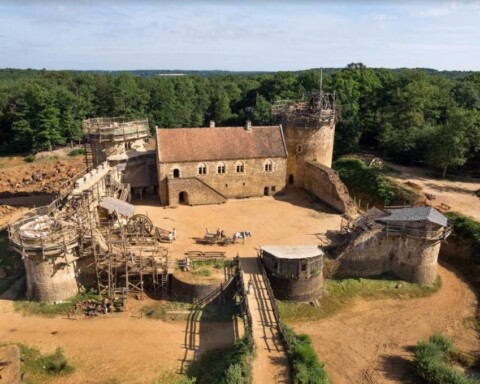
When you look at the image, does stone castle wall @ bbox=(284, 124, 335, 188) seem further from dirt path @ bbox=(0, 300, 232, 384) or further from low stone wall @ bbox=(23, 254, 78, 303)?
low stone wall @ bbox=(23, 254, 78, 303)

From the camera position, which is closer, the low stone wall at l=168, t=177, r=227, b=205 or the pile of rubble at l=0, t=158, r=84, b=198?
the low stone wall at l=168, t=177, r=227, b=205

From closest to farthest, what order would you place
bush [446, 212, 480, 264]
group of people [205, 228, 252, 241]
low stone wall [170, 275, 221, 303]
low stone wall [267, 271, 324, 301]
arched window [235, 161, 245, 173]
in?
low stone wall [170, 275, 221, 303], low stone wall [267, 271, 324, 301], bush [446, 212, 480, 264], group of people [205, 228, 252, 241], arched window [235, 161, 245, 173]

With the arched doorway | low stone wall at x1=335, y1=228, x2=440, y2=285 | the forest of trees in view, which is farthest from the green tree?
the arched doorway

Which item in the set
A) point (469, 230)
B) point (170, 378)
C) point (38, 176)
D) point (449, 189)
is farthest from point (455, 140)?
point (38, 176)

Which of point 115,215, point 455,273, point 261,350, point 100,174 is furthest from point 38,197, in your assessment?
point 455,273

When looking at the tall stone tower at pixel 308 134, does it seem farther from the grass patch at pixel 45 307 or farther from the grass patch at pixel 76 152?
the grass patch at pixel 76 152

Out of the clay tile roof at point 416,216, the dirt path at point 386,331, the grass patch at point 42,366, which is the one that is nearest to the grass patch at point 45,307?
the grass patch at point 42,366

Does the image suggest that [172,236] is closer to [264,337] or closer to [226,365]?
[264,337]
